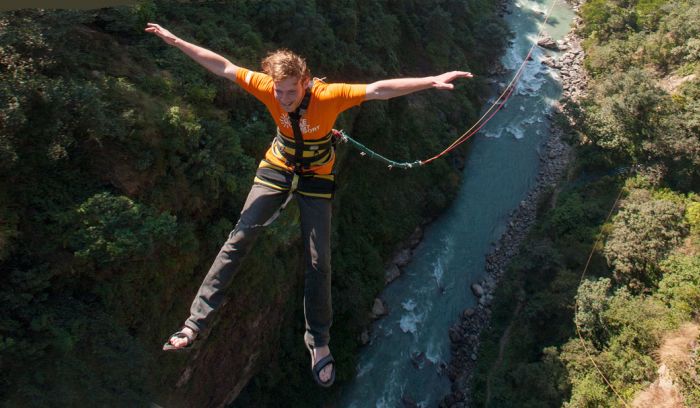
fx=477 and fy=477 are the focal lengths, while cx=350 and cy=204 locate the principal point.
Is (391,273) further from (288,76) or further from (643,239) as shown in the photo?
(288,76)

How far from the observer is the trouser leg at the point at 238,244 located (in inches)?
167

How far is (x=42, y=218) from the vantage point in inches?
279

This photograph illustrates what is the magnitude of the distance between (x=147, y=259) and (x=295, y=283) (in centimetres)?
531

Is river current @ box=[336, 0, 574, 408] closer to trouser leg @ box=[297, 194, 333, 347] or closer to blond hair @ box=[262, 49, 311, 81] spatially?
trouser leg @ box=[297, 194, 333, 347]

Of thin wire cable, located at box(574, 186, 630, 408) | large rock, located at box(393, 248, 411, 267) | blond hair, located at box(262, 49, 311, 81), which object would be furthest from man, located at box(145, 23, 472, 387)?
large rock, located at box(393, 248, 411, 267)

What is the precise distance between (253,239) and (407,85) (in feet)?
6.37

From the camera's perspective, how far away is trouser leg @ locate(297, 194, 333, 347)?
425 cm

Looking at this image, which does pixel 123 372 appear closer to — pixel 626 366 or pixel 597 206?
pixel 626 366

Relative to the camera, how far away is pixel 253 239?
14.2 feet

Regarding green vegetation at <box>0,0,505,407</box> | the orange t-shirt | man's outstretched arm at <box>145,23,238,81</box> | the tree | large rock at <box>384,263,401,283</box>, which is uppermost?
man's outstretched arm at <box>145,23,238,81</box>

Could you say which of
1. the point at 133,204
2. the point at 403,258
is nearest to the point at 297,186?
the point at 133,204

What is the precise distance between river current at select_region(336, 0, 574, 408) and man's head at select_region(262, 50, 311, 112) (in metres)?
12.3

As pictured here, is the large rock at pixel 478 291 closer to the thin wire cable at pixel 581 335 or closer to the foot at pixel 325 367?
the thin wire cable at pixel 581 335

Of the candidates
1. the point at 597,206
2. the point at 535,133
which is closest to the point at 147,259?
the point at 597,206
